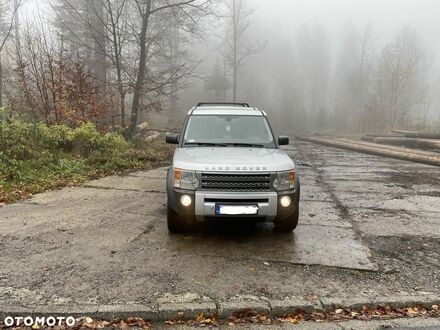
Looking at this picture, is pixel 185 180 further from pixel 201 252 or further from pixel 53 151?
pixel 53 151

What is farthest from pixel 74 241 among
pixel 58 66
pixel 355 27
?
pixel 355 27

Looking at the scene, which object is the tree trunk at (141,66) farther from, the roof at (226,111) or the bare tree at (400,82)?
the bare tree at (400,82)

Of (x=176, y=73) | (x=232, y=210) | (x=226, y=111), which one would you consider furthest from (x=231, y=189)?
(x=176, y=73)

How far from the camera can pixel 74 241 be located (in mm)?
5266

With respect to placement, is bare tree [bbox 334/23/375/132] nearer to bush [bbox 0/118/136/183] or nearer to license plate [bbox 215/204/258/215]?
bush [bbox 0/118/136/183]

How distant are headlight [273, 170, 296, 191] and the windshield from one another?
120 cm

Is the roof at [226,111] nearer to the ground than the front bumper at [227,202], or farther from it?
farther from it

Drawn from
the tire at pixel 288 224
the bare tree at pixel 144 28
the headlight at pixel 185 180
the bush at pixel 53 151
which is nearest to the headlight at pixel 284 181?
the tire at pixel 288 224

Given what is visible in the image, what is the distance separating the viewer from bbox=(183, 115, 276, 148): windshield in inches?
246

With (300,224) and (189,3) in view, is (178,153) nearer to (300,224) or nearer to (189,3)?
(300,224)

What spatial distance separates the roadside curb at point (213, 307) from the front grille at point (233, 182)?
5.45 ft

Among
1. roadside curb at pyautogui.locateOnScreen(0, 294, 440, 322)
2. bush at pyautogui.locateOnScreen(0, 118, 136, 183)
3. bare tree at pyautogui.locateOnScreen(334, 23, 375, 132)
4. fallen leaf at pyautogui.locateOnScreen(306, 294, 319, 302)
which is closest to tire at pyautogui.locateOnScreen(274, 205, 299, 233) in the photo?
fallen leaf at pyautogui.locateOnScreen(306, 294, 319, 302)

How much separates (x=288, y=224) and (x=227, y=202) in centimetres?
124

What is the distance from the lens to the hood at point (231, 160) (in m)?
5.02
